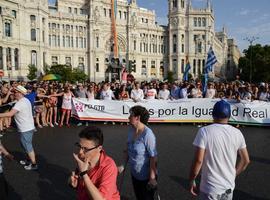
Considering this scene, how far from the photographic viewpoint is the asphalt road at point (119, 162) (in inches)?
223

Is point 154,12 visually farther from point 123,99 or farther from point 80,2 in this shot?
point 123,99

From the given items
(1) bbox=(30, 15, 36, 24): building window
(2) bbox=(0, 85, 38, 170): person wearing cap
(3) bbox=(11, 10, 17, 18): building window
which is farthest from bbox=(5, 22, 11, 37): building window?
(2) bbox=(0, 85, 38, 170): person wearing cap

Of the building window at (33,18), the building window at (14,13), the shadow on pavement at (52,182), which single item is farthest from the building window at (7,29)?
the shadow on pavement at (52,182)

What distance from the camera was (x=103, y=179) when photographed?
2520 millimetres

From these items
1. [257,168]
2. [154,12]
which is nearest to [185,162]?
[257,168]

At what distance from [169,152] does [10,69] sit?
5250 centimetres

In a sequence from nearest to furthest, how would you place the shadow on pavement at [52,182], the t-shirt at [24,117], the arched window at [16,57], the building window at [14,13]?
the shadow on pavement at [52,182] → the t-shirt at [24,117] → the building window at [14,13] → the arched window at [16,57]

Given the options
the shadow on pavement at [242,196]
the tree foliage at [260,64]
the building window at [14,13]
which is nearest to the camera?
the shadow on pavement at [242,196]

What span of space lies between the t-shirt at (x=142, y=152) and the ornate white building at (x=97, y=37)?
53.6 meters

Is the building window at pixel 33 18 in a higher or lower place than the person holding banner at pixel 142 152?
higher

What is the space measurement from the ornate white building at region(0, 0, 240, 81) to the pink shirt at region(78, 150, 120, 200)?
54704 mm

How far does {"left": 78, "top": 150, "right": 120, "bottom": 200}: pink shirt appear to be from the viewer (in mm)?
2502

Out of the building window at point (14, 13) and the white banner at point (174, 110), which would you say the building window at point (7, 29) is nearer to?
the building window at point (14, 13)

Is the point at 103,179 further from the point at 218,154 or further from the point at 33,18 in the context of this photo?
the point at 33,18
